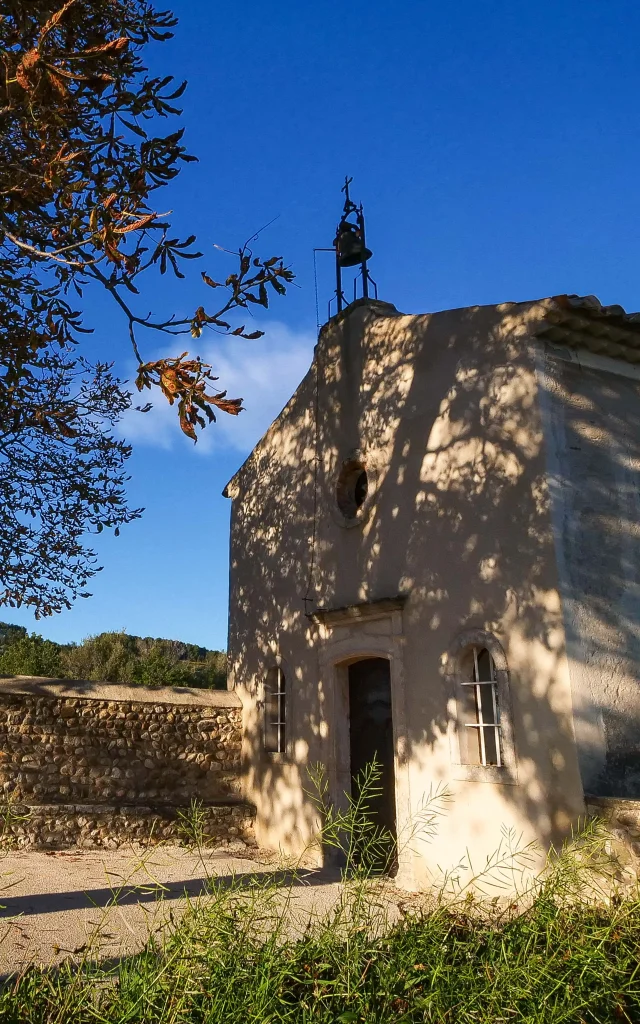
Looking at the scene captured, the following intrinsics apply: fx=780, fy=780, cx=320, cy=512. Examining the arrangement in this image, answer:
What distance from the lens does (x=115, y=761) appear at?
1006 centimetres

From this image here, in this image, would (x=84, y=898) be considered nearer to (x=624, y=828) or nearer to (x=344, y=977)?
(x=624, y=828)

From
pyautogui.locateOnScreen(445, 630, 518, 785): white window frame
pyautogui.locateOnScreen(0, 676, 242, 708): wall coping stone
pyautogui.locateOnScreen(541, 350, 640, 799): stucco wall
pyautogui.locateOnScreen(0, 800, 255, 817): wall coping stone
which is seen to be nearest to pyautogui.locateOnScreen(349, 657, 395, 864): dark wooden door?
pyautogui.locateOnScreen(445, 630, 518, 785): white window frame

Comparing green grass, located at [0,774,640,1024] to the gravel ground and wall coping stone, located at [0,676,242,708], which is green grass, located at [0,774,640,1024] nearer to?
the gravel ground

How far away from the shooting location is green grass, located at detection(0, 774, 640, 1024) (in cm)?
264

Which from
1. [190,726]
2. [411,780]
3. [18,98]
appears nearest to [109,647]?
[190,726]

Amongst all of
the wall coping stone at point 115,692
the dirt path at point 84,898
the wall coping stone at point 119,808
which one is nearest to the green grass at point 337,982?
the dirt path at point 84,898

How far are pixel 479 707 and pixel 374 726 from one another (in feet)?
6.62

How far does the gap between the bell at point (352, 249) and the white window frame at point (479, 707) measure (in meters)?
5.41

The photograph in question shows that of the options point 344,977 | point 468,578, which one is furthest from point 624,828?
point 344,977

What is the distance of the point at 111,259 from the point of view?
4238 mm

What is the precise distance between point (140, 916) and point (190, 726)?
4692mm

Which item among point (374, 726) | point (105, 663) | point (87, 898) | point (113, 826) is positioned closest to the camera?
point (87, 898)

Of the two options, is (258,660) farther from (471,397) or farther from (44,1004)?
(44,1004)

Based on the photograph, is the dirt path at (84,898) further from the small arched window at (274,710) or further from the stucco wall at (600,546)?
the stucco wall at (600,546)
